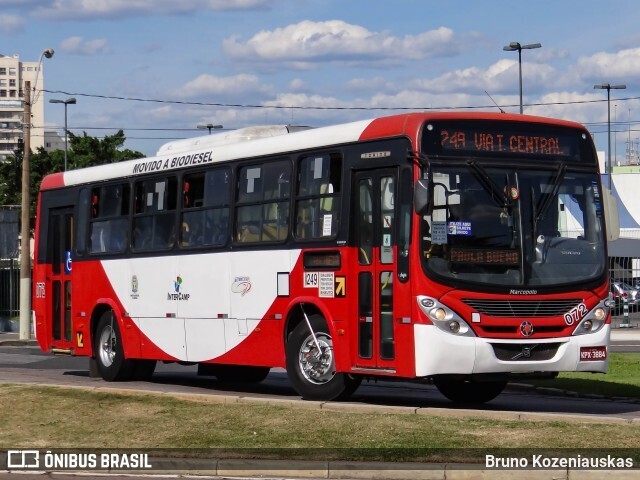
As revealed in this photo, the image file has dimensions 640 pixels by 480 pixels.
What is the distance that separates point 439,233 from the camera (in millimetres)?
15516

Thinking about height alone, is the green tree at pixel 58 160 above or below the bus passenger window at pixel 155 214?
above

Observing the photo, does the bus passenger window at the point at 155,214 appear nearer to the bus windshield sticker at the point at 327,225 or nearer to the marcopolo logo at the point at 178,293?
the marcopolo logo at the point at 178,293

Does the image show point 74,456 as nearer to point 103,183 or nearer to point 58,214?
point 103,183

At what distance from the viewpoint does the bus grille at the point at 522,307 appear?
15.5m

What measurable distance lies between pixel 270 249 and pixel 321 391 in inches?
84.8

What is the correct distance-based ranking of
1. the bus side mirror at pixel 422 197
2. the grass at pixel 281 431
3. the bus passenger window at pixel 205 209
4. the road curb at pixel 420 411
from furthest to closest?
the bus passenger window at pixel 205 209, the bus side mirror at pixel 422 197, the road curb at pixel 420 411, the grass at pixel 281 431

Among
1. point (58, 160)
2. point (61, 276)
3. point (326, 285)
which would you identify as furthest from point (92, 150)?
point (326, 285)

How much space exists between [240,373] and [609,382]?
227 inches

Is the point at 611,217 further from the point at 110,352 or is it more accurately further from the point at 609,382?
the point at 110,352

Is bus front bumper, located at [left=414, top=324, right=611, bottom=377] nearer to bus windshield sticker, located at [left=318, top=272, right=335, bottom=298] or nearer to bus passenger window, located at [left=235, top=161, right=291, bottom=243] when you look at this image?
bus windshield sticker, located at [left=318, top=272, right=335, bottom=298]

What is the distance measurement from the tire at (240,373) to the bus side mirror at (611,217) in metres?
7.08

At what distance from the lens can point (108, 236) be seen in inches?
881

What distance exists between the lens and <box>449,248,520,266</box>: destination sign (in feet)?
51.0

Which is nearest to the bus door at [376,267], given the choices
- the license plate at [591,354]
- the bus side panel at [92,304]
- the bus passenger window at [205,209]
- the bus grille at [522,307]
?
the bus grille at [522,307]
